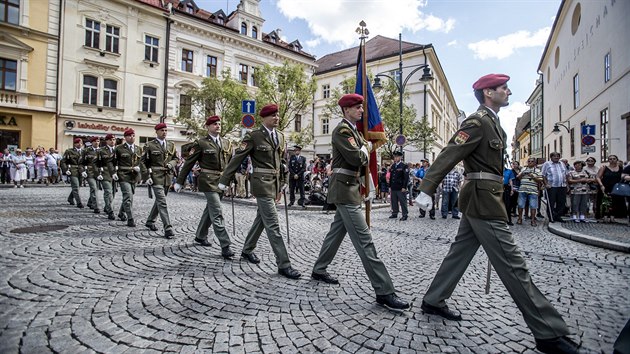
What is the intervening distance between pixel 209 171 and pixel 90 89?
2492 centimetres

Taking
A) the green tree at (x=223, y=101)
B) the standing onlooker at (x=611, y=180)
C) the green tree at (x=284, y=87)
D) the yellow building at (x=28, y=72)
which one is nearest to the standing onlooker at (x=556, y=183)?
the standing onlooker at (x=611, y=180)

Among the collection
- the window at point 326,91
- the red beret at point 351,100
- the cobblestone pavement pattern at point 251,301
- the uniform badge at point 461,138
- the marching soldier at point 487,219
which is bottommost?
the cobblestone pavement pattern at point 251,301

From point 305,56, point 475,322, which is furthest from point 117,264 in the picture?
point 305,56

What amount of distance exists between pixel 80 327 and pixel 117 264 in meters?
2.02

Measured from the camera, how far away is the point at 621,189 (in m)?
10.1

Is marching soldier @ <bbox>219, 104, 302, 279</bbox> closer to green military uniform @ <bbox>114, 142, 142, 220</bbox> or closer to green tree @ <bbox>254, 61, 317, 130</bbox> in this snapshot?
green military uniform @ <bbox>114, 142, 142, 220</bbox>

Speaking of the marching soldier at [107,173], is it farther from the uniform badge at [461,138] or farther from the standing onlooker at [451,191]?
the standing onlooker at [451,191]

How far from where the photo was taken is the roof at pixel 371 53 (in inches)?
1595

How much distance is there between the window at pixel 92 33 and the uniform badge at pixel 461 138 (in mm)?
29545

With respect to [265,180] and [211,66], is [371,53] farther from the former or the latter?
[265,180]

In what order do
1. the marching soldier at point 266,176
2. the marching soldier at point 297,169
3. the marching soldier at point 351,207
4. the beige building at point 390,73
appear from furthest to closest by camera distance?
the beige building at point 390,73, the marching soldier at point 297,169, the marching soldier at point 266,176, the marching soldier at point 351,207

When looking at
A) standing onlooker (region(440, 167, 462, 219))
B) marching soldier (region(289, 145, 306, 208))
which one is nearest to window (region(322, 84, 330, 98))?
marching soldier (region(289, 145, 306, 208))

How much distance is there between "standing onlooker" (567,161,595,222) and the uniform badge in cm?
1048

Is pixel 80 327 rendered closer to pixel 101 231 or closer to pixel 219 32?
pixel 101 231
